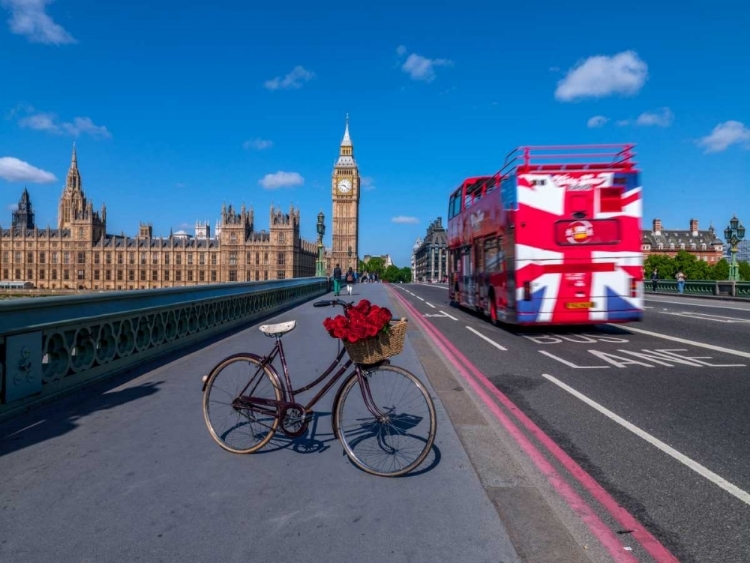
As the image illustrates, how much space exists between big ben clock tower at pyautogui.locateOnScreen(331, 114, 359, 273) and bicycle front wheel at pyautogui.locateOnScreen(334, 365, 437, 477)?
139 m

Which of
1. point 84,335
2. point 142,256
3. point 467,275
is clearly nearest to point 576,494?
point 84,335

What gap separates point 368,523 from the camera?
322 cm

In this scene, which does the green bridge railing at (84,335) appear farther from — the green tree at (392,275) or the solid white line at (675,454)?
the green tree at (392,275)

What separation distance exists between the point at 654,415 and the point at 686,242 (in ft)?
483

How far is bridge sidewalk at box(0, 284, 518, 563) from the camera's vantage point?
293 centimetres

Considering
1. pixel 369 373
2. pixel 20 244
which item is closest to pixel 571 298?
pixel 369 373

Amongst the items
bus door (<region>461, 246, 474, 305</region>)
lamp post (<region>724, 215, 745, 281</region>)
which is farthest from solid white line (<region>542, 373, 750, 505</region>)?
lamp post (<region>724, 215, 745, 281</region>)

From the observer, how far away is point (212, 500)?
3.53 m

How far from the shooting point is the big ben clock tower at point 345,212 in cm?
14438

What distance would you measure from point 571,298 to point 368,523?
9.44 metres

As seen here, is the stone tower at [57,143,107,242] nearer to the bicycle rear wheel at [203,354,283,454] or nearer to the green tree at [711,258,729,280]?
the bicycle rear wheel at [203,354,283,454]

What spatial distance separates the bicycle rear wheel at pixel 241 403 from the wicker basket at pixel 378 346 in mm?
875

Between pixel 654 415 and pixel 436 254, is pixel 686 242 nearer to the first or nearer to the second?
pixel 436 254

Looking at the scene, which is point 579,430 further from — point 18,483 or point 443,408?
point 18,483
